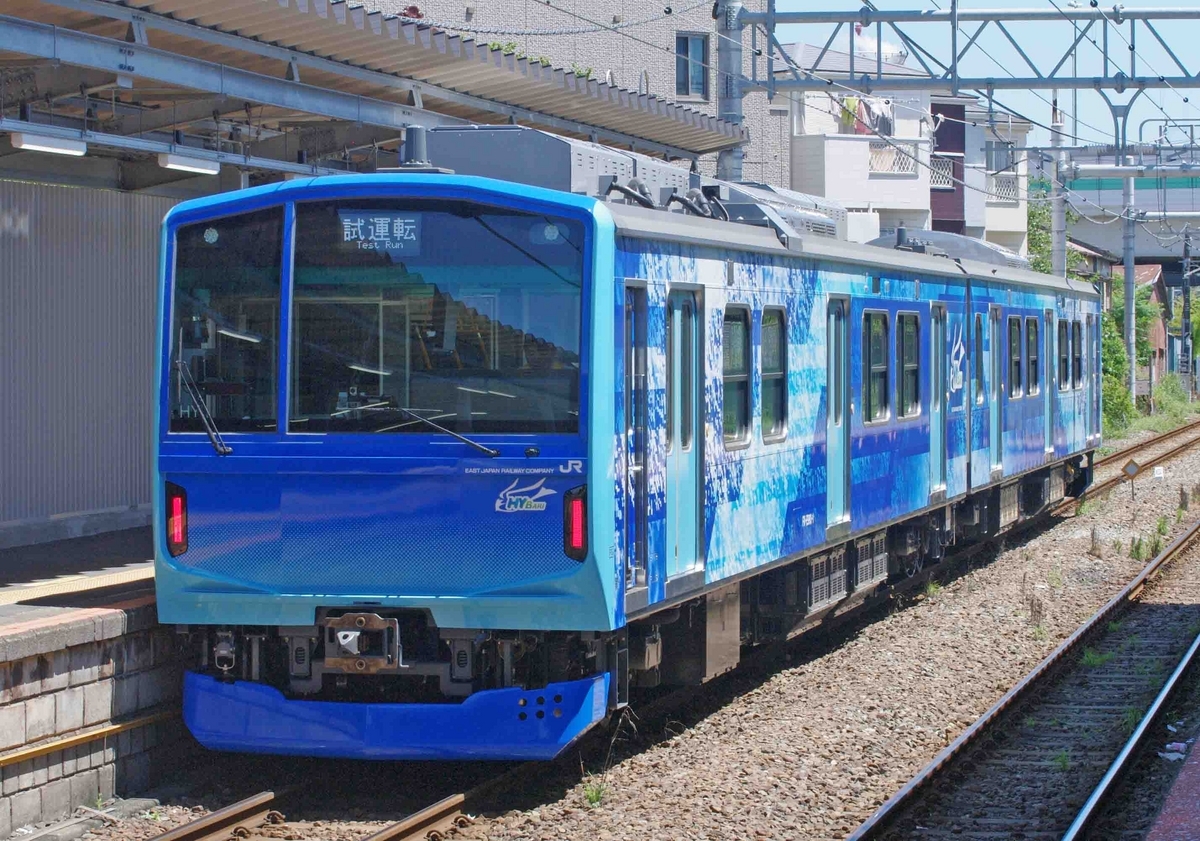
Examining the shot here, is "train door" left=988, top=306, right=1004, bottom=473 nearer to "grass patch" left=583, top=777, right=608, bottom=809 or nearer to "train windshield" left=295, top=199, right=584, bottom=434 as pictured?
"grass patch" left=583, top=777, right=608, bottom=809

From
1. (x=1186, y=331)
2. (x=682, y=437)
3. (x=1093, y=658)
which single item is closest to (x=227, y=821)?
(x=682, y=437)

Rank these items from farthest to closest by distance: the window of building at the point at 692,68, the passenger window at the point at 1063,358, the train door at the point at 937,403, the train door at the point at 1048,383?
the window of building at the point at 692,68 → the passenger window at the point at 1063,358 → the train door at the point at 1048,383 → the train door at the point at 937,403

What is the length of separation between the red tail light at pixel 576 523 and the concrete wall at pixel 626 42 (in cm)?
2038

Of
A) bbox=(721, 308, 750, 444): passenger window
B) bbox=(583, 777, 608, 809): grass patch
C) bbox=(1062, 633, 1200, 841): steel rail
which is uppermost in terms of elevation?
bbox=(721, 308, 750, 444): passenger window

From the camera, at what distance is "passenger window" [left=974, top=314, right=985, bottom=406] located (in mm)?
15086

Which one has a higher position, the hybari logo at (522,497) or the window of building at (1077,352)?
the window of building at (1077,352)

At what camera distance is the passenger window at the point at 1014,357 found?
54.2 feet

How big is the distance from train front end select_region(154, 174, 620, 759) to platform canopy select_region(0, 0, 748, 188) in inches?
96.0

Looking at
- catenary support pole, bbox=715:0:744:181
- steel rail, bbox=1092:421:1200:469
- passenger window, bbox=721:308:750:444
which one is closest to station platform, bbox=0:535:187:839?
passenger window, bbox=721:308:750:444

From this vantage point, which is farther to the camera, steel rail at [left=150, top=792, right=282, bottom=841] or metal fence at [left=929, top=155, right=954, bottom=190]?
metal fence at [left=929, top=155, right=954, bottom=190]

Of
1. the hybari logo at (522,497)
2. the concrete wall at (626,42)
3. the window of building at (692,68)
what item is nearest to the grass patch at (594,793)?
the hybari logo at (522,497)

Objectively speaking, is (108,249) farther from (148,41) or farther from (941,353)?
(941,353)

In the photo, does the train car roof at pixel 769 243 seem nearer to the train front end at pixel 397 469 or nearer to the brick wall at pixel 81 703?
the train front end at pixel 397 469

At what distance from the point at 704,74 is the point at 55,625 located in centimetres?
2988
